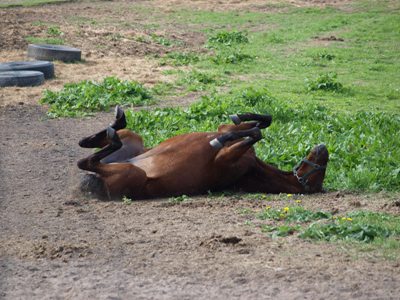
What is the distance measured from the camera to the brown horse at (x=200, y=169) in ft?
27.5

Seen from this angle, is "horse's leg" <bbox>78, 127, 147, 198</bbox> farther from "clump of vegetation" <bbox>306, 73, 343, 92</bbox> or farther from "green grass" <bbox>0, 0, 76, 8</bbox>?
"green grass" <bbox>0, 0, 76, 8</bbox>

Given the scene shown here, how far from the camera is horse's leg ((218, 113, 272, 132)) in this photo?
8953mm

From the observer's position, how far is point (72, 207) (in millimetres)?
8172

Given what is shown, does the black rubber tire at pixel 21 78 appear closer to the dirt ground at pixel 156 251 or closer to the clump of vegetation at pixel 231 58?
the clump of vegetation at pixel 231 58

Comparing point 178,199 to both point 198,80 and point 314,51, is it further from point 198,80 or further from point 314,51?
point 314,51

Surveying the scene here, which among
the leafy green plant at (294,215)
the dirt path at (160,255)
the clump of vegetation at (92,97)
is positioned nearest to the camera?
the dirt path at (160,255)

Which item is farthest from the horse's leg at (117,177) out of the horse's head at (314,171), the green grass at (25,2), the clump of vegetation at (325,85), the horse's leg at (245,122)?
the green grass at (25,2)

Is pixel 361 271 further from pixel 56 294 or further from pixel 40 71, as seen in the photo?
pixel 40 71

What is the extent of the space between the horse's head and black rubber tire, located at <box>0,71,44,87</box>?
747cm

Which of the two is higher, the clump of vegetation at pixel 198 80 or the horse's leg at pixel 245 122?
the horse's leg at pixel 245 122

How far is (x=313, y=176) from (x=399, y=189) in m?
0.88

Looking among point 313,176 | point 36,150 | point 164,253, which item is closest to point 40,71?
point 36,150

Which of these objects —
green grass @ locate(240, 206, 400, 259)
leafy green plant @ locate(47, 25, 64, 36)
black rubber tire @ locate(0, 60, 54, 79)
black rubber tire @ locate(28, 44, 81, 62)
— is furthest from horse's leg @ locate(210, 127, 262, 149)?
leafy green plant @ locate(47, 25, 64, 36)

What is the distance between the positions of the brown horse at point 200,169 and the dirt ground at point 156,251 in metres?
0.18
